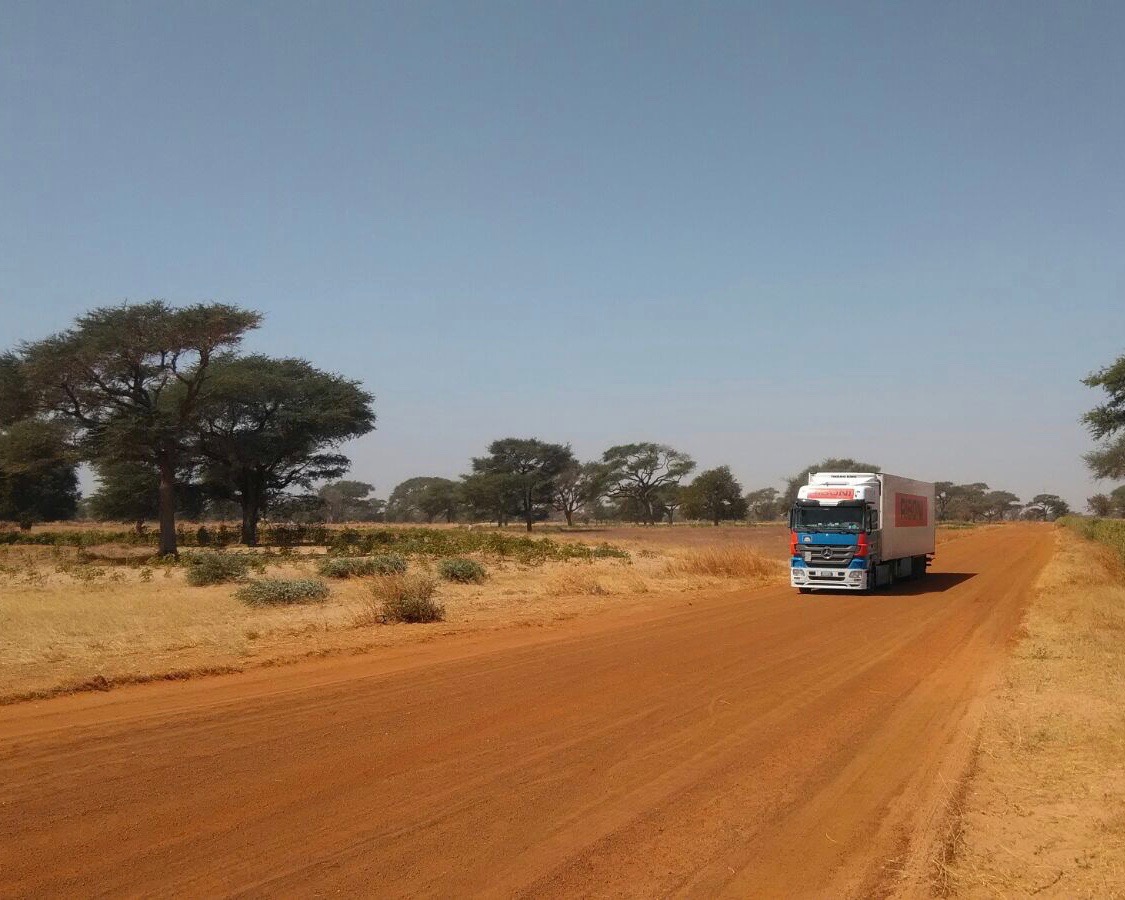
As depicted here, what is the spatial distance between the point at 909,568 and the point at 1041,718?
22.6m

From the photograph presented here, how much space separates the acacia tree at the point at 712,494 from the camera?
110000 mm

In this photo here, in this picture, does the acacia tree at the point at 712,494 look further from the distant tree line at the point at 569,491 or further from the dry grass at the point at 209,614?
the dry grass at the point at 209,614

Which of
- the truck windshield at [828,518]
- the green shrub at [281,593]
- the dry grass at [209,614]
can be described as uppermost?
the truck windshield at [828,518]

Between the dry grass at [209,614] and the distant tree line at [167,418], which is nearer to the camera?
the dry grass at [209,614]

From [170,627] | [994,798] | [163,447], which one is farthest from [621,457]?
[994,798]

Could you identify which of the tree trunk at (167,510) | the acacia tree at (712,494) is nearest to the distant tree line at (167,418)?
the tree trunk at (167,510)

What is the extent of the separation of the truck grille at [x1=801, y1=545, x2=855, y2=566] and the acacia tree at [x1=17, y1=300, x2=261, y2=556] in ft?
87.8

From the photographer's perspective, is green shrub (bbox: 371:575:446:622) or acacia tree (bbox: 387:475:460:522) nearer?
green shrub (bbox: 371:575:446:622)

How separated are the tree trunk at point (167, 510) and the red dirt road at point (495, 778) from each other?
2916 centimetres

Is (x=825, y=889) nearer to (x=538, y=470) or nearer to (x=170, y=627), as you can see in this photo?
(x=170, y=627)

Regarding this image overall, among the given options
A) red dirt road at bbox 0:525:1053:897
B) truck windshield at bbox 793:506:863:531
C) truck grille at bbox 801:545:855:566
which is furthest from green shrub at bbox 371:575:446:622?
truck windshield at bbox 793:506:863:531

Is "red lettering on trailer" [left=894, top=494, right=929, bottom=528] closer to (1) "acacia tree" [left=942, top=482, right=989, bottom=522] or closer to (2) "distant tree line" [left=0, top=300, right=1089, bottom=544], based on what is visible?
(2) "distant tree line" [left=0, top=300, right=1089, bottom=544]

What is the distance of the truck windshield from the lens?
1020 inches

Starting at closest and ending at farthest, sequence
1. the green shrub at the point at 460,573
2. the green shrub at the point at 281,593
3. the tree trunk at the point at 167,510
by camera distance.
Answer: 1. the green shrub at the point at 281,593
2. the green shrub at the point at 460,573
3. the tree trunk at the point at 167,510
